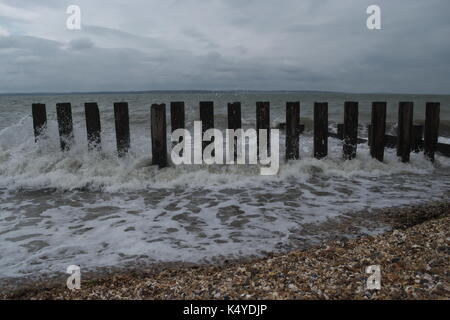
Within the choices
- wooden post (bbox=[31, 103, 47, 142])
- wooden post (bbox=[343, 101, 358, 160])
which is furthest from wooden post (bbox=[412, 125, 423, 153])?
wooden post (bbox=[31, 103, 47, 142])

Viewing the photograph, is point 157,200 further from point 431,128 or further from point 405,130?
point 431,128

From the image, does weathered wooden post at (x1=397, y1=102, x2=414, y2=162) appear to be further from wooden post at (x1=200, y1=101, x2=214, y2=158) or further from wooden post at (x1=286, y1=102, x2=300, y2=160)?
wooden post at (x1=200, y1=101, x2=214, y2=158)

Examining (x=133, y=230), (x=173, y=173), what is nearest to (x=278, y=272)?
(x=133, y=230)

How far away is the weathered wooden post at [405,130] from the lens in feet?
23.8

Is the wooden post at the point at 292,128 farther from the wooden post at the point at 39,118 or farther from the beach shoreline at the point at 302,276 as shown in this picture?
the wooden post at the point at 39,118

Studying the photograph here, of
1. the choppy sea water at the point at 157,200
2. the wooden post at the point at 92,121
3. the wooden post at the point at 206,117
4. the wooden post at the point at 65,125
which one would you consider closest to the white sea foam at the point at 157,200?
the choppy sea water at the point at 157,200

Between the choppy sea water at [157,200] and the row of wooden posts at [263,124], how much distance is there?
26 cm

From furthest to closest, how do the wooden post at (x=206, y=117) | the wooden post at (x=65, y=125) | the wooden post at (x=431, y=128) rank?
the wooden post at (x=431, y=128) → the wooden post at (x=65, y=125) → the wooden post at (x=206, y=117)

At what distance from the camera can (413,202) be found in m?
5.27

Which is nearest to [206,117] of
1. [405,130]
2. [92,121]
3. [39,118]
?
[92,121]

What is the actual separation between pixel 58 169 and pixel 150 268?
477 cm

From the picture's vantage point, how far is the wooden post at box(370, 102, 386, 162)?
727 cm

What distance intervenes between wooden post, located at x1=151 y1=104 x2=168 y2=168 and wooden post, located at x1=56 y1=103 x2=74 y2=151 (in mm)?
1869
